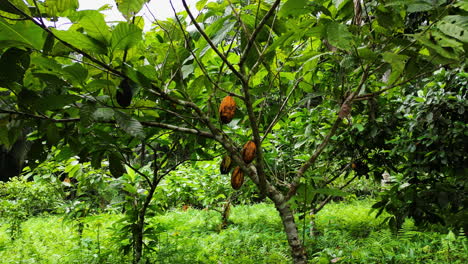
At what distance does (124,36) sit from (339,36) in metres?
0.52

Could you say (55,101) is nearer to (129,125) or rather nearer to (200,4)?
(129,125)

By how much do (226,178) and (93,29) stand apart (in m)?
3.48

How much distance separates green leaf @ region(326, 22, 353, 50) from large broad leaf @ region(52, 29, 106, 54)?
0.55m

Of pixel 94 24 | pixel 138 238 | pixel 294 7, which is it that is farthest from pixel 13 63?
pixel 138 238

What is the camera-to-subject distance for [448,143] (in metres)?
1.98

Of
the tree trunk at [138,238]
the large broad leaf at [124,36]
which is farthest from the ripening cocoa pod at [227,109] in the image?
the tree trunk at [138,238]

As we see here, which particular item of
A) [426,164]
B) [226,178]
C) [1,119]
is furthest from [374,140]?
[226,178]

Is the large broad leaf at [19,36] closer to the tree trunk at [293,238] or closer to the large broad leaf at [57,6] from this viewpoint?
the large broad leaf at [57,6]

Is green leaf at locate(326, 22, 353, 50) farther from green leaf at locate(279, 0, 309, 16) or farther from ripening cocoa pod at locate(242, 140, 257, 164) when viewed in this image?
ripening cocoa pod at locate(242, 140, 257, 164)

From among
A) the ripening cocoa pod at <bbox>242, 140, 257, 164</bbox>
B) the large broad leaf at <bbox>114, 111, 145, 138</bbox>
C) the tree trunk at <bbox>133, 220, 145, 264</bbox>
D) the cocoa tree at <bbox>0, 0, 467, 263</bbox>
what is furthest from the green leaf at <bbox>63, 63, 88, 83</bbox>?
the tree trunk at <bbox>133, 220, 145, 264</bbox>

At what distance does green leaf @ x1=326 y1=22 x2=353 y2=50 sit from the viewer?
2.66ft

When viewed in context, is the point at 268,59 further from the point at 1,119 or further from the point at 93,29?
the point at 1,119

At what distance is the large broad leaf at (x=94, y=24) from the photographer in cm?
74

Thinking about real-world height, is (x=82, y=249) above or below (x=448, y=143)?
below
